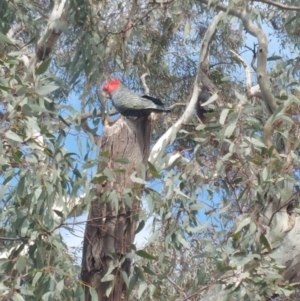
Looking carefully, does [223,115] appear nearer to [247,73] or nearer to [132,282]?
[132,282]

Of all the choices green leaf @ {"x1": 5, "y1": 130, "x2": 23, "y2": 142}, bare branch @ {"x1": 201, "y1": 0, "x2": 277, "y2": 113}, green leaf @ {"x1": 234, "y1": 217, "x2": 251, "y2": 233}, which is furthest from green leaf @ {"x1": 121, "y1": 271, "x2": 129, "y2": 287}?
bare branch @ {"x1": 201, "y1": 0, "x2": 277, "y2": 113}

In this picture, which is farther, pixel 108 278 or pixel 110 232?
pixel 110 232

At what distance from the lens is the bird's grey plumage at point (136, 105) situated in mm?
3518

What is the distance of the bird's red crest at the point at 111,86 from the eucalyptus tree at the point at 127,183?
0.18ft

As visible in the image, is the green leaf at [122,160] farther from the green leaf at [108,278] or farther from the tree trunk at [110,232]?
the green leaf at [108,278]

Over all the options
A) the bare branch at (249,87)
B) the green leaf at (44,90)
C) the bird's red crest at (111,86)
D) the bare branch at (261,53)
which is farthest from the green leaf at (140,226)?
the bare branch at (249,87)

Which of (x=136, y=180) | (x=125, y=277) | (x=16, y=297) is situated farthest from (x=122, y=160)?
(x=16, y=297)

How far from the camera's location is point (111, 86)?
382 centimetres

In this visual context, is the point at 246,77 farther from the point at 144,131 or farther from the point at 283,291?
the point at 283,291

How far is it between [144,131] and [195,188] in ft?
1.21

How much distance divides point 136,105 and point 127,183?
413mm

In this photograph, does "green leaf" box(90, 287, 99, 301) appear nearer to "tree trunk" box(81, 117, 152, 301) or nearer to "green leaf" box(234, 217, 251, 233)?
"tree trunk" box(81, 117, 152, 301)

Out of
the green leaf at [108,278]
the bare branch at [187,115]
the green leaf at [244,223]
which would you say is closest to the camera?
the green leaf at [108,278]

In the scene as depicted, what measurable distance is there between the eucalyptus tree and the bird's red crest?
54 millimetres
